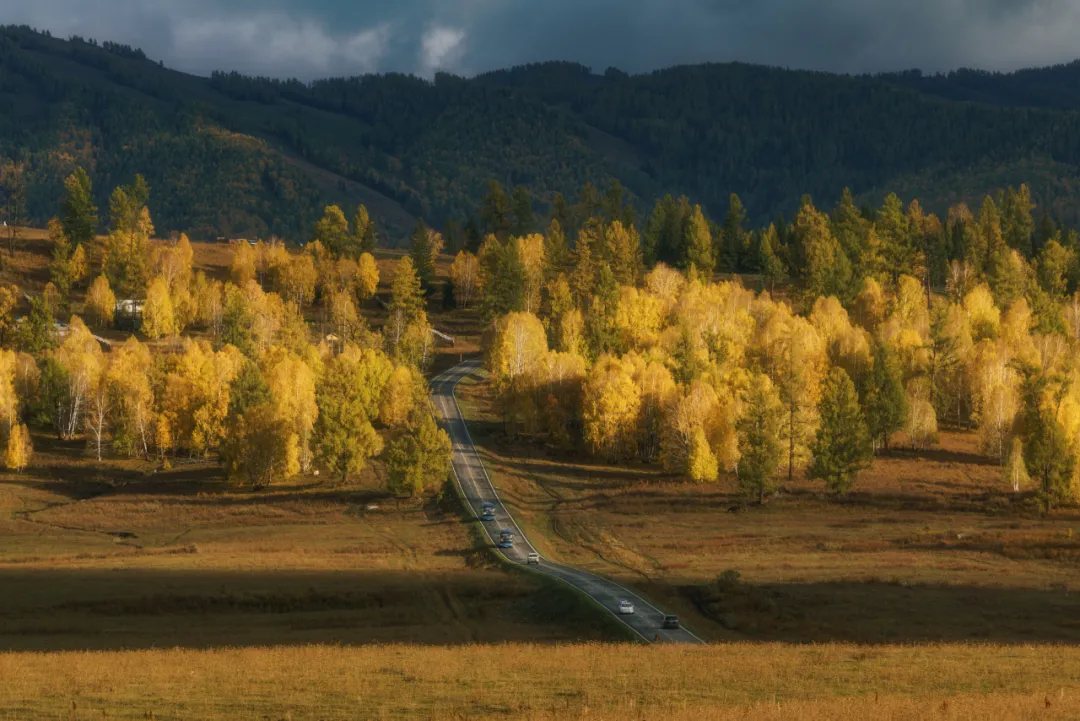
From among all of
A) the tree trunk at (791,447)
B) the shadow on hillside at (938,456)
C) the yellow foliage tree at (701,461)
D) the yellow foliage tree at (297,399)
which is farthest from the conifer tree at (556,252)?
the tree trunk at (791,447)

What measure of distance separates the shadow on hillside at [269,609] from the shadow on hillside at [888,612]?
26.5 ft

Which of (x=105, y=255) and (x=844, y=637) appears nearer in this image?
(x=844, y=637)

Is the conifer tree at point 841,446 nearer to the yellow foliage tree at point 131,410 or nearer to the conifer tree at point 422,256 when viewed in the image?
the yellow foliage tree at point 131,410

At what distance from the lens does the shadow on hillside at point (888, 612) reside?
5559 centimetres

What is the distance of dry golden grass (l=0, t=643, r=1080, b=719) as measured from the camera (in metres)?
35.5

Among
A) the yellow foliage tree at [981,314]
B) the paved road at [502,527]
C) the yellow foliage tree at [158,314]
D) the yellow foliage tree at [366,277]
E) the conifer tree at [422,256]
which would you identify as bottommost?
the paved road at [502,527]

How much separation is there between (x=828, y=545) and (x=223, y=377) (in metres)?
66.0

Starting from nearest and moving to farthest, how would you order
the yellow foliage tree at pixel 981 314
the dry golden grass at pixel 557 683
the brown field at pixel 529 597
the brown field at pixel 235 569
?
the dry golden grass at pixel 557 683 → the brown field at pixel 529 597 → the brown field at pixel 235 569 → the yellow foliage tree at pixel 981 314

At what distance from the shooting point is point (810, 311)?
539 feet

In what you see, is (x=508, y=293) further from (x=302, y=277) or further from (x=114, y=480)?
(x=114, y=480)

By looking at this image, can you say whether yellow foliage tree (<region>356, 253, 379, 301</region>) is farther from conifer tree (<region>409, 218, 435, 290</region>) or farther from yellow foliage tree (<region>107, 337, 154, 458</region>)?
yellow foliage tree (<region>107, 337, 154, 458</region>)

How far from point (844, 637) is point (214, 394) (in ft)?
268

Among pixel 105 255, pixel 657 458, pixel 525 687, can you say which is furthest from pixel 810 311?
pixel 525 687

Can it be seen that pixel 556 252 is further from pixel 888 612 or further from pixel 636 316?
pixel 888 612
